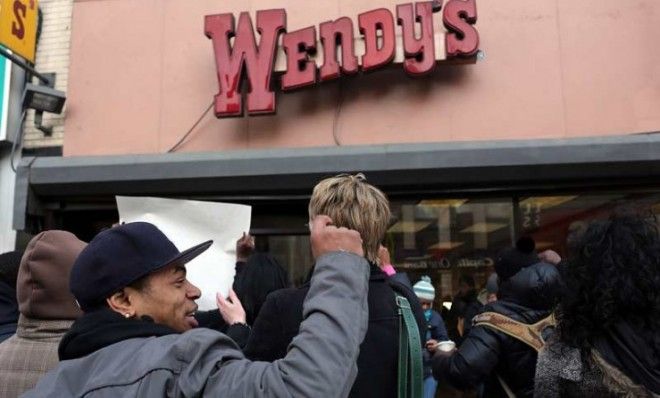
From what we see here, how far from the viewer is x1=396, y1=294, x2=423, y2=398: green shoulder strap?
1.95 meters

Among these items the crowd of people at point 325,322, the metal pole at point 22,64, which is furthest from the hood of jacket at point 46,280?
the metal pole at point 22,64

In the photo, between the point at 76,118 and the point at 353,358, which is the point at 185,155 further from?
the point at 353,358

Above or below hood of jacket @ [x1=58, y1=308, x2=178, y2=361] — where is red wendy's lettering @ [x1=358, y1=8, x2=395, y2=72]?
above

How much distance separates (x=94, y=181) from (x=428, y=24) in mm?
3776

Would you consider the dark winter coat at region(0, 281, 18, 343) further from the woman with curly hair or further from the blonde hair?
the woman with curly hair

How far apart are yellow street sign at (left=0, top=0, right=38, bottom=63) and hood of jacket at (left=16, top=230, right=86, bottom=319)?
191 inches

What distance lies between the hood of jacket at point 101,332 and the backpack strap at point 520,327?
1.58 metres

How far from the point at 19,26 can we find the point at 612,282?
6320 mm

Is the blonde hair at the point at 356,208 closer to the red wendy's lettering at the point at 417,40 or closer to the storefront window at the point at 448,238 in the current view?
the red wendy's lettering at the point at 417,40

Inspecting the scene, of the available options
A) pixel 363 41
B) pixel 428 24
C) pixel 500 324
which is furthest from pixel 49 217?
pixel 500 324

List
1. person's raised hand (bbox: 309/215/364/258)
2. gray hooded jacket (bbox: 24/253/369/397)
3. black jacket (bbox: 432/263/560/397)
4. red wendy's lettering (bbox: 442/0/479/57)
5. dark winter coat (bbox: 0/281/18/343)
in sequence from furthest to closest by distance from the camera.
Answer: red wendy's lettering (bbox: 442/0/479/57) → dark winter coat (bbox: 0/281/18/343) → black jacket (bbox: 432/263/560/397) → person's raised hand (bbox: 309/215/364/258) → gray hooded jacket (bbox: 24/253/369/397)

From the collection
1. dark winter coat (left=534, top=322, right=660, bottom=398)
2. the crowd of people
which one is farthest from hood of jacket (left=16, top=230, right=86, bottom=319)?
dark winter coat (left=534, top=322, right=660, bottom=398)

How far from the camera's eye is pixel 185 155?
A: 620 centimetres

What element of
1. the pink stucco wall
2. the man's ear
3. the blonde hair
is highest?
the pink stucco wall
